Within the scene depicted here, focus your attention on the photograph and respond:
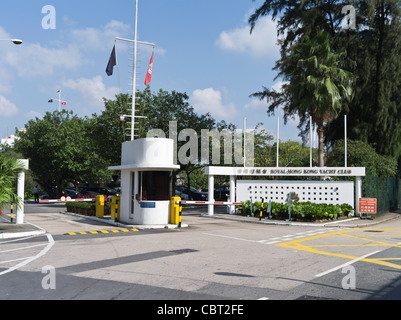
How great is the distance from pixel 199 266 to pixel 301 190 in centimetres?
1612

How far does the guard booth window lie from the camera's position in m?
18.2

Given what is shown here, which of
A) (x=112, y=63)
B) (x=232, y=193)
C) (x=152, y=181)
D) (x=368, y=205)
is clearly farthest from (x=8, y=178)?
(x=368, y=205)

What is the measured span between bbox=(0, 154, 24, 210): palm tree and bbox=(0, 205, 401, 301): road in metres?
1.95

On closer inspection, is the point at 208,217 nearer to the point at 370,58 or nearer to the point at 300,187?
the point at 300,187

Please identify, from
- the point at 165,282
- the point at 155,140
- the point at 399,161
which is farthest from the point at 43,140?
the point at 165,282

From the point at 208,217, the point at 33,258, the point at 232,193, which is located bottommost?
the point at 208,217

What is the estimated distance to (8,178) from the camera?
624 inches

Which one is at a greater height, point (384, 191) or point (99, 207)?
point (384, 191)

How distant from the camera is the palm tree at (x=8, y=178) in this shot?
15322mm

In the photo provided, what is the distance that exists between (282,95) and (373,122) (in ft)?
30.6

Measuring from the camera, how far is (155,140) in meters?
18.3

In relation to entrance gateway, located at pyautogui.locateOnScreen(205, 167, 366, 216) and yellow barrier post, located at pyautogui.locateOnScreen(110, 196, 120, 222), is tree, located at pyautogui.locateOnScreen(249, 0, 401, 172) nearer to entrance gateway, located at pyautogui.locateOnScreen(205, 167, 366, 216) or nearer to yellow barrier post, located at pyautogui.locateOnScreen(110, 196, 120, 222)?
entrance gateway, located at pyautogui.locateOnScreen(205, 167, 366, 216)

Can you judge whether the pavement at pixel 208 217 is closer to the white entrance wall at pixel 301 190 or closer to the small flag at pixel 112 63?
the white entrance wall at pixel 301 190
